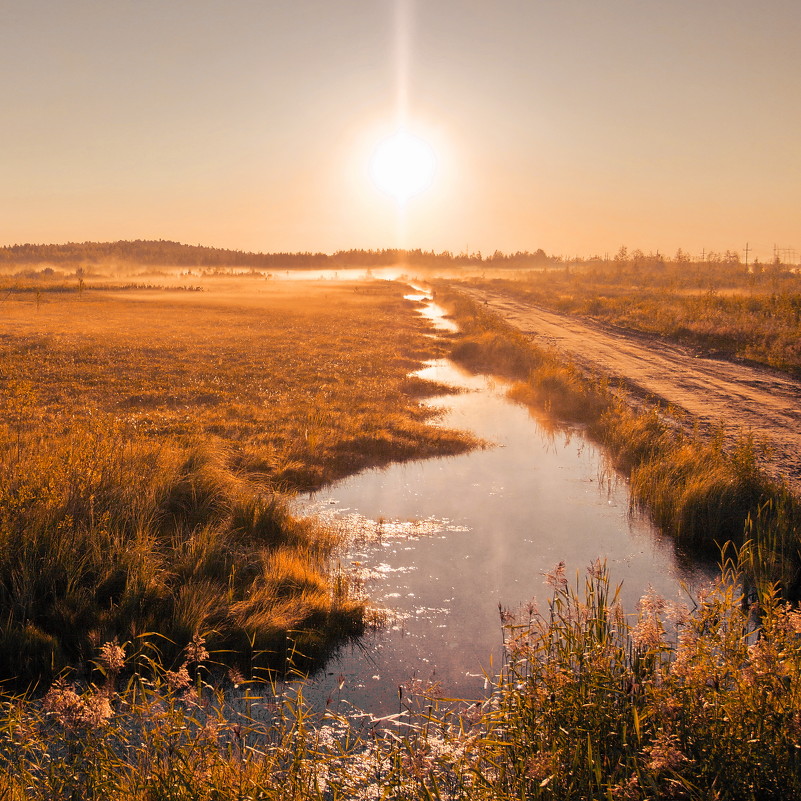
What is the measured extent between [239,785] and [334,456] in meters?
8.10

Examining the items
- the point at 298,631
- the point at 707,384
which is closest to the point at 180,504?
the point at 298,631

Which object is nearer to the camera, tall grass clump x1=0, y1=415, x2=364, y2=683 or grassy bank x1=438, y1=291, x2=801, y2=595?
tall grass clump x1=0, y1=415, x2=364, y2=683

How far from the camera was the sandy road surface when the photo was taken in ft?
34.8

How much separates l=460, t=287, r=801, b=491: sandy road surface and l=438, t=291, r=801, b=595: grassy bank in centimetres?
67

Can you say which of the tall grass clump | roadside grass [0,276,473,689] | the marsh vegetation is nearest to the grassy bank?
the marsh vegetation

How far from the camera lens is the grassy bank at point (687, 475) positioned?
6648mm

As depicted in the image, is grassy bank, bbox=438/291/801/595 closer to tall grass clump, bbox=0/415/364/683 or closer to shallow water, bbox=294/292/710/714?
shallow water, bbox=294/292/710/714

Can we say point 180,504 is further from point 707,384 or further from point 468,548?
point 707,384

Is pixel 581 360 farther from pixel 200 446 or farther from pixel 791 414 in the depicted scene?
pixel 200 446

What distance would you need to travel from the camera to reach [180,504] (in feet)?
24.0

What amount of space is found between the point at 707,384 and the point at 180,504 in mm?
13549

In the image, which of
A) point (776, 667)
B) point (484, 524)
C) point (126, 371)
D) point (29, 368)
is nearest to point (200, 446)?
point (484, 524)

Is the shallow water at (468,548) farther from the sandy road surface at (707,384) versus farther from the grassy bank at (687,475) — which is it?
the sandy road surface at (707,384)

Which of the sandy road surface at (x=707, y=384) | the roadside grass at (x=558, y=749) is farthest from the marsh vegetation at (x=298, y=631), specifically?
the sandy road surface at (x=707, y=384)
